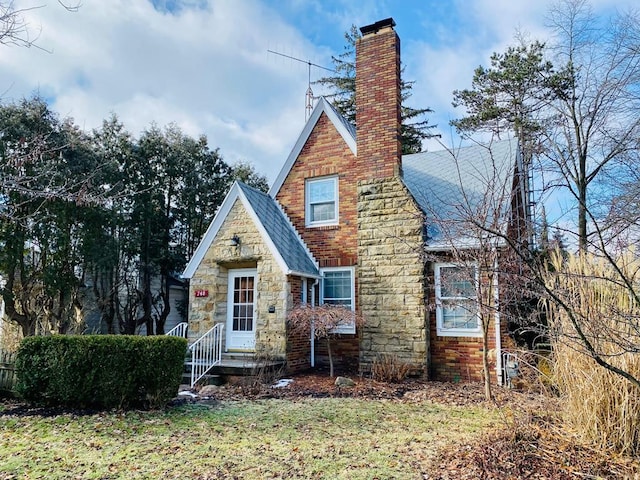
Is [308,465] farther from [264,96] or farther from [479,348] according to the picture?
[264,96]

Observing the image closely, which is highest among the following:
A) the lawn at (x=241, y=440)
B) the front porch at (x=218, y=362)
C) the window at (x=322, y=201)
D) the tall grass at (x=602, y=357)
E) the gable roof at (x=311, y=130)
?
the gable roof at (x=311, y=130)

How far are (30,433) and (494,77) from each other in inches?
813

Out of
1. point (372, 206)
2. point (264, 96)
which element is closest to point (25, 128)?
point (264, 96)

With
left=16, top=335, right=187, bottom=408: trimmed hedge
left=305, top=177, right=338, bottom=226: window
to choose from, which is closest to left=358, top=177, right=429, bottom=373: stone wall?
left=305, top=177, right=338, bottom=226: window

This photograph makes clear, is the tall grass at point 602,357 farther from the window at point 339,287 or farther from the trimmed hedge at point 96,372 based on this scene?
the window at point 339,287

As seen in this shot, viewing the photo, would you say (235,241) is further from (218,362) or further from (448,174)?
(448,174)

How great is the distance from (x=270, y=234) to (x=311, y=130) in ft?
11.9

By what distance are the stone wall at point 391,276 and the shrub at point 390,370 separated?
9.5 inches

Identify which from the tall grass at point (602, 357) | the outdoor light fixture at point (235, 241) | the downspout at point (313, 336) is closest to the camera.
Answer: the tall grass at point (602, 357)

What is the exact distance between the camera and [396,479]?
167 inches

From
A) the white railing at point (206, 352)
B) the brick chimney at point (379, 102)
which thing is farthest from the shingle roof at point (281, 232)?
the brick chimney at point (379, 102)

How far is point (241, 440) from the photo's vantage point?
5.54 metres

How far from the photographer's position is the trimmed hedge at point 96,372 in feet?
23.3

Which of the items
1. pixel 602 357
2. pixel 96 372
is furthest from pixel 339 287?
pixel 602 357
